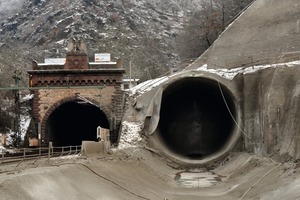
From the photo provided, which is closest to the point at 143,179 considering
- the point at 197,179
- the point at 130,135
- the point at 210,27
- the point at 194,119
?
the point at 197,179

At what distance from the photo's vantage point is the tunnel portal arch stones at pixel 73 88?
31.7 metres

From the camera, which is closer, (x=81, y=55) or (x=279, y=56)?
(x=279, y=56)

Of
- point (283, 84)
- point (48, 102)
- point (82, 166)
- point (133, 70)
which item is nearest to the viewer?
point (82, 166)

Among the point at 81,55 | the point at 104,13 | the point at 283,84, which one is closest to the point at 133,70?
the point at 104,13

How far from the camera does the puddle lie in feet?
64.4

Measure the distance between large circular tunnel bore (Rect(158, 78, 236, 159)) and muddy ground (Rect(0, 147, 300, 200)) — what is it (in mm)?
6108

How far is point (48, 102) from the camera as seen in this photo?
32031 millimetres

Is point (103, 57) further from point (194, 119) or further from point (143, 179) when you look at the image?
point (143, 179)

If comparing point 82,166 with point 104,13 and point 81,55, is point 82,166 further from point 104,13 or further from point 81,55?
point 104,13

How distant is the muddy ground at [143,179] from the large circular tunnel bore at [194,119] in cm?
611

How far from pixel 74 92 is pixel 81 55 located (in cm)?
264

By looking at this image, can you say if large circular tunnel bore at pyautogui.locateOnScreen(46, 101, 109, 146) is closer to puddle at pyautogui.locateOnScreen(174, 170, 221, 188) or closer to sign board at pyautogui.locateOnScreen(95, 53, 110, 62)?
sign board at pyautogui.locateOnScreen(95, 53, 110, 62)

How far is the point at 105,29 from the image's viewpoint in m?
81.4

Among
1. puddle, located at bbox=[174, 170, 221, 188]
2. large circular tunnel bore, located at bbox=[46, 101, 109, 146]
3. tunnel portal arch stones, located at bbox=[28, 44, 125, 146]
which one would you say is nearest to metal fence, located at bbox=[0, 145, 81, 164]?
tunnel portal arch stones, located at bbox=[28, 44, 125, 146]
